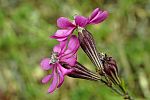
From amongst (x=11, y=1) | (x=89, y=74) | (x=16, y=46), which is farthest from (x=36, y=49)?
(x=89, y=74)

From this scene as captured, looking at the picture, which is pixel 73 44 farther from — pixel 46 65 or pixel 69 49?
pixel 46 65

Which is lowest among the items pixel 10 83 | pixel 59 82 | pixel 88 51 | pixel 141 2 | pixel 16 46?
pixel 59 82

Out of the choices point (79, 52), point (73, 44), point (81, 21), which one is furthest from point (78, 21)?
point (79, 52)

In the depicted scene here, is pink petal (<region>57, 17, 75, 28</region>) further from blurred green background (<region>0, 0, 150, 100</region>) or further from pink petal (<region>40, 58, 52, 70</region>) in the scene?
blurred green background (<region>0, 0, 150, 100</region>)

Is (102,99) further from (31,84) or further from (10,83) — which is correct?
(10,83)

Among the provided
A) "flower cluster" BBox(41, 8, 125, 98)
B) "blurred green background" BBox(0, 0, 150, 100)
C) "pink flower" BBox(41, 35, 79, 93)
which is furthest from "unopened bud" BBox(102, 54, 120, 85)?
"blurred green background" BBox(0, 0, 150, 100)

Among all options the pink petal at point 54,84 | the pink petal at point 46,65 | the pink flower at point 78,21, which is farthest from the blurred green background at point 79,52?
the pink flower at point 78,21

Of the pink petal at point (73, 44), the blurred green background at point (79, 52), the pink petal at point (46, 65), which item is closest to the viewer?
the pink petal at point (73, 44)

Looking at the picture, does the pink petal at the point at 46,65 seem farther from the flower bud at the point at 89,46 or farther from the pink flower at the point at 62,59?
the flower bud at the point at 89,46
